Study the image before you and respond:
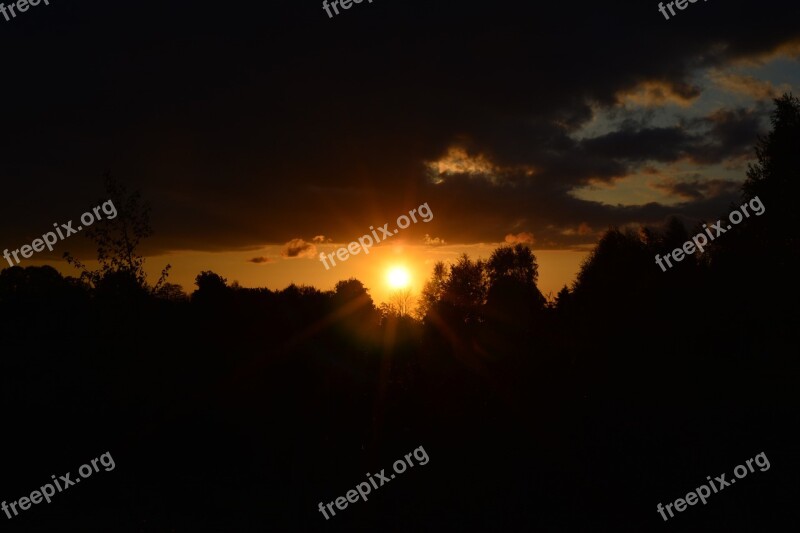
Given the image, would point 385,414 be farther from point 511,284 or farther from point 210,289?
point 511,284

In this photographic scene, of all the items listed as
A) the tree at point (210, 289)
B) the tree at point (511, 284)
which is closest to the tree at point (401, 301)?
the tree at point (511, 284)

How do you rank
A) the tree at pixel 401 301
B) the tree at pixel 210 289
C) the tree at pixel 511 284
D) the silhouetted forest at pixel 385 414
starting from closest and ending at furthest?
the silhouetted forest at pixel 385 414
the tree at pixel 210 289
the tree at pixel 511 284
the tree at pixel 401 301

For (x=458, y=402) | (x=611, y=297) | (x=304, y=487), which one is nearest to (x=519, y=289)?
(x=611, y=297)

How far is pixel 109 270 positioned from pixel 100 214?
1.45 meters

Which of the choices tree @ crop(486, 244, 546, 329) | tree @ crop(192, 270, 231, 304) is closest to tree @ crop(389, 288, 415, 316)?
tree @ crop(486, 244, 546, 329)

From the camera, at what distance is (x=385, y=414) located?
20.0 metres

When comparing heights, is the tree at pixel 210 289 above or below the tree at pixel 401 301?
below

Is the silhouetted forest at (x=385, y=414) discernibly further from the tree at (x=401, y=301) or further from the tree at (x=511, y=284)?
the tree at (x=401, y=301)

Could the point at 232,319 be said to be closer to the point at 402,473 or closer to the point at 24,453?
the point at 24,453

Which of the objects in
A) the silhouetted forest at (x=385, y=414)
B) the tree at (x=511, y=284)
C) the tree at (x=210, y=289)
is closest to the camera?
the silhouetted forest at (x=385, y=414)

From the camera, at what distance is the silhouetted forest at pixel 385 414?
14.1m

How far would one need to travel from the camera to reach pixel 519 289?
3041 inches

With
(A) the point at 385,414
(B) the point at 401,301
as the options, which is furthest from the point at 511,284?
(A) the point at 385,414

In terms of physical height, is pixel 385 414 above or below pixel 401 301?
below
